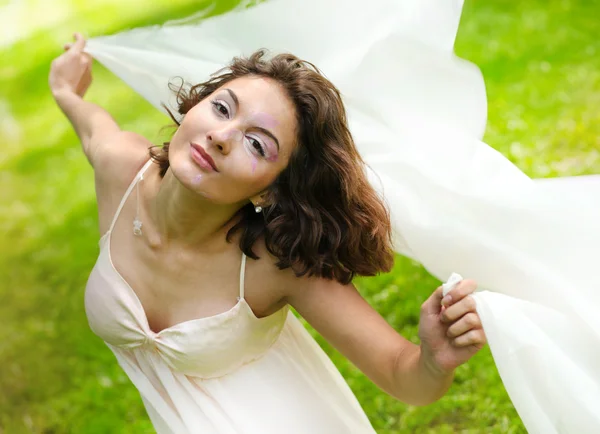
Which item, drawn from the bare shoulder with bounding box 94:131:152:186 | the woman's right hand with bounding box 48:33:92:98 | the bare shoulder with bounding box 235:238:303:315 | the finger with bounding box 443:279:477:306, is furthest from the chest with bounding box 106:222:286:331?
the woman's right hand with bounding box 48:33:92:98

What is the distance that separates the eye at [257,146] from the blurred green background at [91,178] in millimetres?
978

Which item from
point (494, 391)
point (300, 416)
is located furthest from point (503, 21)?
point (300, 416)

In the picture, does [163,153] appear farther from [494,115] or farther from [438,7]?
[494,115]

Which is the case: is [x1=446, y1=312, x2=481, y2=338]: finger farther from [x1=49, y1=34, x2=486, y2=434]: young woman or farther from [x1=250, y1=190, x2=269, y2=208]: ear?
[x1=250, y1=190, x2=269, y2=208]: ear

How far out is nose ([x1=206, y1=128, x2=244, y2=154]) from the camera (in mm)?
2520

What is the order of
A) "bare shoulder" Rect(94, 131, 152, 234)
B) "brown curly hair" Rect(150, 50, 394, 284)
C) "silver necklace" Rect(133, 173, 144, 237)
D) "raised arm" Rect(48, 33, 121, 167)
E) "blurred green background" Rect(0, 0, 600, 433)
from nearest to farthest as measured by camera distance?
"brown curly hair" Rect(150, 50, 394, 284), "silver necklace" Rect(133, 173, 144, 237), "bare shoulder" Rect(94, 131, 152, 234), "raised arm" Rect(48, 33, 121, 167), "blurred green background" Rect(0, 0, 600, 433)

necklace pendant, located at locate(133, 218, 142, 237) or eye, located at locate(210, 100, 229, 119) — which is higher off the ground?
eye, located at locate(210, 100, 229, 119)

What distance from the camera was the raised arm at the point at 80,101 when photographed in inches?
132

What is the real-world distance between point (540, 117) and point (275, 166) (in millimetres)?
4166

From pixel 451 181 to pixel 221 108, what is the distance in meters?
0.75

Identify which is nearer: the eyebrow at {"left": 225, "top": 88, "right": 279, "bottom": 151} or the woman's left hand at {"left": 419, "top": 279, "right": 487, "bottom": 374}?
the woman's left hand at {"left": 419, "top": 279, "right": 487, "bottom": 374}

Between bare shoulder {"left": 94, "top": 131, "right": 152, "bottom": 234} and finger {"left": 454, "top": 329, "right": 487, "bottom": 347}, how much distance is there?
54.1 inches

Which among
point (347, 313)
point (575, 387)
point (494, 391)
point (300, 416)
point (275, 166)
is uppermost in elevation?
point (275, 166)

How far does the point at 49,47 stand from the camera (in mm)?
7727
